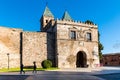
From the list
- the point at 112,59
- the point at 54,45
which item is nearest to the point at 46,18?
the point at 54,45

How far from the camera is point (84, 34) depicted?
122 feet

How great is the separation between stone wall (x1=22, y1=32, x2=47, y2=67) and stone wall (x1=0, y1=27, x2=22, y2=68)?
1.10m

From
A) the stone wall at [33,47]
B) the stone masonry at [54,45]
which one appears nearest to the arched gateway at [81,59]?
the stone masonry at [54,45]

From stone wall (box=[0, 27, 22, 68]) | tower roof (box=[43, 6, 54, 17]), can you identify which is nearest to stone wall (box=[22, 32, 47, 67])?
stone wall (box=[0, 27, 22, 68])

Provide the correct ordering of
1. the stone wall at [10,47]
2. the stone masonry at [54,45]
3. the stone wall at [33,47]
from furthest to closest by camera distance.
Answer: the stone wall at [33,47] → the stone masonry at [54,45] → the stone wall at [10,47]

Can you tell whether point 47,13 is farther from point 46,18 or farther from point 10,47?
point 10,47

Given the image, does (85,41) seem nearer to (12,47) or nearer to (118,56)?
(12,47)

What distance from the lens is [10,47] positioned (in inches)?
1308

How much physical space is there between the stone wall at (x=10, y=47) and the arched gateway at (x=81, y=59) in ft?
36.8

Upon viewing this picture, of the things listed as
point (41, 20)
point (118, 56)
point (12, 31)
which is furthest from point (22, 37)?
point (118, 56)

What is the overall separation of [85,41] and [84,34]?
49.5 inches

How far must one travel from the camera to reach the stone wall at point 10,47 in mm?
32438

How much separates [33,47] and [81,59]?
962 cm

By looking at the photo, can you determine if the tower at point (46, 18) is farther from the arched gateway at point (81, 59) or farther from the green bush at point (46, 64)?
the green bush at point (46, 64)
